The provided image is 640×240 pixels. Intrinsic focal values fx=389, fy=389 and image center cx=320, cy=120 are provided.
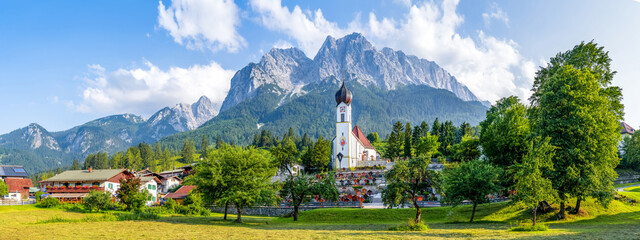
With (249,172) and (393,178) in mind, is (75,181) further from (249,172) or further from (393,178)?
(393,178)

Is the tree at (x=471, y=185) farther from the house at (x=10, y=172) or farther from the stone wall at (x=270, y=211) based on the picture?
the house at (x=10, y=172)

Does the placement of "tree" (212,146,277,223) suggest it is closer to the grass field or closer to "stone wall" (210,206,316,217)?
the grass field

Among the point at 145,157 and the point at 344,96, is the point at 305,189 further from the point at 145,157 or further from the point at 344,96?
the point at 145,157

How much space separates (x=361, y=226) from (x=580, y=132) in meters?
18.3

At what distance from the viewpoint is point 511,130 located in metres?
42.6

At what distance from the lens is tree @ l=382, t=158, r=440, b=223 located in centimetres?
3078

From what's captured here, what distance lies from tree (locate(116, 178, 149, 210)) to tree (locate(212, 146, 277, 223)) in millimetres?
18607

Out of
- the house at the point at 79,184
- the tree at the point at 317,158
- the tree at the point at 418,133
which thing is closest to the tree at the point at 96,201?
the house at the point at 79,184

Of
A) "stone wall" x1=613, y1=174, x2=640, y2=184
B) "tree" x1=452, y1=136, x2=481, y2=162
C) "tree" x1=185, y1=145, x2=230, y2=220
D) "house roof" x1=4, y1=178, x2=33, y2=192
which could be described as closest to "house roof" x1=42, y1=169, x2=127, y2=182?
"house roof" x1=4, y1=178, x2=33, y2=192

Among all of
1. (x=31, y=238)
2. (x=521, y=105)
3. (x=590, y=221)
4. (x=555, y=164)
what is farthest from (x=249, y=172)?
(x=521, y=105)

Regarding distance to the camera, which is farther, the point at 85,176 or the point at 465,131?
the point at 465,131

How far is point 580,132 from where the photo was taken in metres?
29.7

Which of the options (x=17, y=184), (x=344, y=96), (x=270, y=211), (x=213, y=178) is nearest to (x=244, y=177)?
(x=213, y=178)

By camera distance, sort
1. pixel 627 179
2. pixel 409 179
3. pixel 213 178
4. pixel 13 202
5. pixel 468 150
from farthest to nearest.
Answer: pixel 468 150 → pixel 627 179 → pixel 13 202 → pixel 213 178 → pixel 409 179
